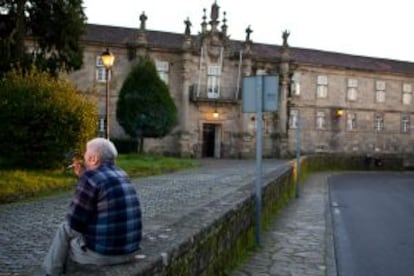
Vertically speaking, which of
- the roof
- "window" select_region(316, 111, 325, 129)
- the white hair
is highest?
the roof

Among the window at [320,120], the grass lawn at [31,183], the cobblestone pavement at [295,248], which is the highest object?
the window at [320,120]

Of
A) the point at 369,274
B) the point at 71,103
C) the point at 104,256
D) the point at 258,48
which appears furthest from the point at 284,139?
the point at 104,256

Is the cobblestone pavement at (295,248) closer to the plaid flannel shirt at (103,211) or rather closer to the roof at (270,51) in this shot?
the plaid flannel shirt at (103,211)

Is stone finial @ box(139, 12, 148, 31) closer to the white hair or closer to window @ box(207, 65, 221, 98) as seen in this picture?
window @ box(207, 65, 221, 98)

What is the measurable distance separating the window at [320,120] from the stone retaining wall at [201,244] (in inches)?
1539

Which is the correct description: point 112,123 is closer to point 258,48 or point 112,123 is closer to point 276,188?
point 258,48

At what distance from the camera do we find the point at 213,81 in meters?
42.6

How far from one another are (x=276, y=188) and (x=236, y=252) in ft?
18.3

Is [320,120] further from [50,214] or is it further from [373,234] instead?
[50,214]

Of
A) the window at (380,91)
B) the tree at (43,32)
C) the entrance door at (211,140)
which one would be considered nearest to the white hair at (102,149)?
the tree at (43,32)

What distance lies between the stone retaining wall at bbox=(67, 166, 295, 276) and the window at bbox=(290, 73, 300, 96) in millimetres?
37500

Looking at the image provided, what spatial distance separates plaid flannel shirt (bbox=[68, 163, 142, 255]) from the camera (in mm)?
3934

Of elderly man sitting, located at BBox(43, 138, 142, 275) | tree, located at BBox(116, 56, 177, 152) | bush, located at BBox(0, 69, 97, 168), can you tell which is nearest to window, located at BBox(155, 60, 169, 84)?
tree, located at BBox(116, 56, 177, 152)

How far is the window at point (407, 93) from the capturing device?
5141 centimetres
